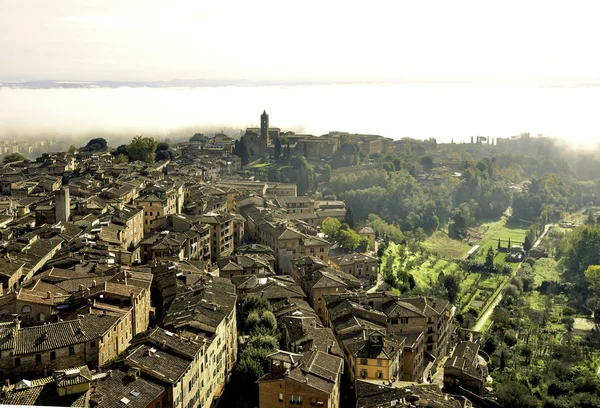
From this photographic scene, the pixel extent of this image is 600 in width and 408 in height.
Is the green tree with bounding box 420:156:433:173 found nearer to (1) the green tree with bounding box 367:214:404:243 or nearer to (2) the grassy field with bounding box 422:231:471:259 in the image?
(2) the grassy field with bounding box 422:231:471:259

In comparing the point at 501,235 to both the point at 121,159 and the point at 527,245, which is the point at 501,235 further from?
the point at 121,159

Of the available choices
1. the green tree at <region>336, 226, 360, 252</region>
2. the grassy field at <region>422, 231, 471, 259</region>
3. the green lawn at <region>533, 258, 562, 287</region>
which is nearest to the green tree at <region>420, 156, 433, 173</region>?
the grassy field at <region>422, 231, 471, 259</region>

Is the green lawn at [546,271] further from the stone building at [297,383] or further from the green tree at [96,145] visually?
the green tree at [96,145]

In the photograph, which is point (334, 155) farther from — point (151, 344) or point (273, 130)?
point (151, 344)

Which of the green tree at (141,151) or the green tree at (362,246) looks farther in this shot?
the green tree at (141,151)

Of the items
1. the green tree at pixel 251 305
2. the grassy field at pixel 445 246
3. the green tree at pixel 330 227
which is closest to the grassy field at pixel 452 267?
the grassy field at pixel 445 246
